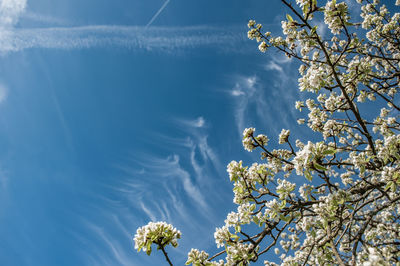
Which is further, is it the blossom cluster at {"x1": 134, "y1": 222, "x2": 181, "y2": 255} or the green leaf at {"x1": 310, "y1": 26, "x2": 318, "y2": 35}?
the green leaf at {"x1": 310, "y1": 26, "x2": 318, "y2": 35}

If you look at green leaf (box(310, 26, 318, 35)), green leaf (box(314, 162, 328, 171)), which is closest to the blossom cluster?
green leaf (box(314, 162, 328, 171))

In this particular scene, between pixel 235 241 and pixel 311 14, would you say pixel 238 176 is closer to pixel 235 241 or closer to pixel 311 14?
pixel 235 241

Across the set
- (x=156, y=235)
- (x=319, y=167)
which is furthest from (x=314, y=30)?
(x=156, y=235)

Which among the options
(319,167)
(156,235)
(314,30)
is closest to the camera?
(156,235)

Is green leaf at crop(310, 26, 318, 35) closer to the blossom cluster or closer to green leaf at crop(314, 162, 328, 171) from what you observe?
green leaf at crop(314, 162, 328, 171)

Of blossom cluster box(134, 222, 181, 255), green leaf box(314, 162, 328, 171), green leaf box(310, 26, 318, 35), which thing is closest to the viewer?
blossom cluster box(134, 222, 181, 255)

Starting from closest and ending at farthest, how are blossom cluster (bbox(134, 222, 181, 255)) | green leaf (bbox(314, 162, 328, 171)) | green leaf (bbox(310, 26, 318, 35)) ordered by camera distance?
blossom cluster (bbox(134, 222, 181, 255)) → green leaf (bbox(314, 162, 328, 171)) → green leaf (bbox(310, 26, 318, 35))

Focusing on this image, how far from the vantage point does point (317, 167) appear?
163 inches

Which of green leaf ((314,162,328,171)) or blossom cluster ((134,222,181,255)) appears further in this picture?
green leaf ((314,162,328,171))

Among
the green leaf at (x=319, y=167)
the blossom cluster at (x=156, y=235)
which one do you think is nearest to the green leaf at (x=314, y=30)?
the green leaf at (x=319, y=167)

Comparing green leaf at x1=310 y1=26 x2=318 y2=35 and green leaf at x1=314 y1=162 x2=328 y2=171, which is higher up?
green leaf at x1=310 y1=26 x2=318 y2=35

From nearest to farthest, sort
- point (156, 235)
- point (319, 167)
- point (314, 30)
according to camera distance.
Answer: point (156, 235) < point (319, 167) < point (314, 30)

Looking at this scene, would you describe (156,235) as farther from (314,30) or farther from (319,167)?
(314,30)

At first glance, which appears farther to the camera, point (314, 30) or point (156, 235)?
point (314, 30)
